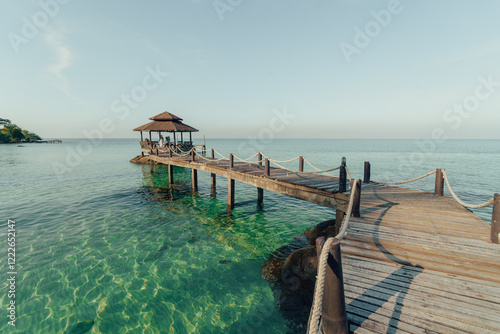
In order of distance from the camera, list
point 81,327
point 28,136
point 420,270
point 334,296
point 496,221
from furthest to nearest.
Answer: point 28,136 → point 81,327 → point 496,221 → point 420,270 → point 334,296

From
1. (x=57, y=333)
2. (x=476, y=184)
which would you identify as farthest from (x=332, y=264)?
(x=476, y=184)

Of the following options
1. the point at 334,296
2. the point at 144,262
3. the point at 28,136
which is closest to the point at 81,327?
the point at 144,262

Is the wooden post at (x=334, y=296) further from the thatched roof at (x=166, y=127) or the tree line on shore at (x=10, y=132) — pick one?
the tree line on shore at (x=10, y=132)

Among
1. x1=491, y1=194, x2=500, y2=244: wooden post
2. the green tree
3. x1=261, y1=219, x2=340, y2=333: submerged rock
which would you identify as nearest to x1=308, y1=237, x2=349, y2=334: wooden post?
x1=261, y1=219, x2=340, y2=333: submerged rock

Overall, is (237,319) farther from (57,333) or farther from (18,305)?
(18,305)

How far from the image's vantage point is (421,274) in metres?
3.27

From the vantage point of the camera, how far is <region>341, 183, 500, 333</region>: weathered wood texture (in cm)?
246

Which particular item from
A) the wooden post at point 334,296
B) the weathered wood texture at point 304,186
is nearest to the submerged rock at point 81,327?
the wooden post at point 334,296

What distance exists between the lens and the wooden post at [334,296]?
2.18m

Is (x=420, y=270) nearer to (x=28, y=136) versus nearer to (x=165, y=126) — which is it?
(x=165, y=126)

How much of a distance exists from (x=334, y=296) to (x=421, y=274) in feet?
6.72

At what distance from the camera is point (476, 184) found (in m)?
21.5

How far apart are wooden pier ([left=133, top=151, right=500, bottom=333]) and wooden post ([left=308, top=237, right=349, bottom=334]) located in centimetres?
30

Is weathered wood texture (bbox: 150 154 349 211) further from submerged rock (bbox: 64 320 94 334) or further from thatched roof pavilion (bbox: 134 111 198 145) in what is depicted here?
thatched roof pavilion (bbox: 134 111 198 145)
